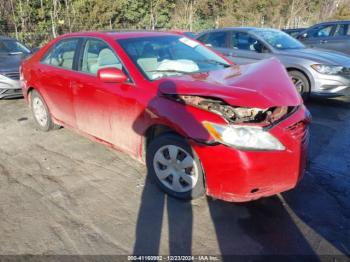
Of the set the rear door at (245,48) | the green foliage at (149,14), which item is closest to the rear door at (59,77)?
the rear door at (245,48)

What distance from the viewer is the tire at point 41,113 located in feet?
16.7

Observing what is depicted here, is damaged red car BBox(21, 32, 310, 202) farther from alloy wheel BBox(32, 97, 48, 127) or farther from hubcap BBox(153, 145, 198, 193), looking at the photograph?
alloy wheel BBox(32, 97, 48, 127)

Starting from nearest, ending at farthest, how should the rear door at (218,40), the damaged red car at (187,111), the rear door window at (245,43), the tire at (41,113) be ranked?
the damaged red car at (187,111), the tire at (41,113), the rear door window at (245,43), the rear door at (218,40)

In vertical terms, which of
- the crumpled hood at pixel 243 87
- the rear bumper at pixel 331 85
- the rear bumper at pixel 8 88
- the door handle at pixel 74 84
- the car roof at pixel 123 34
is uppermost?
the car roof at pixel 123 34

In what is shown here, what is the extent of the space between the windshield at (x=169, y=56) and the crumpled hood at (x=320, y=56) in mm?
3124

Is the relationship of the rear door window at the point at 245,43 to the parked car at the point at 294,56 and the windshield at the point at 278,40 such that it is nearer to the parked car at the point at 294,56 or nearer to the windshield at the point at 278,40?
the parked car at the point at 294,56

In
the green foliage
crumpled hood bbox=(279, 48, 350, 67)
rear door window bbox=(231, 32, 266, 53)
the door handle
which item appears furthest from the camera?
the green foliage

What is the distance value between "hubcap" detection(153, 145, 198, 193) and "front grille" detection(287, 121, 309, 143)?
2.88 ft

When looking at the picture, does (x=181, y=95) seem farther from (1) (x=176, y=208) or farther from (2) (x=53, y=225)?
(2) (x=53, y=225)

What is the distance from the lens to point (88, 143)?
4.80 m

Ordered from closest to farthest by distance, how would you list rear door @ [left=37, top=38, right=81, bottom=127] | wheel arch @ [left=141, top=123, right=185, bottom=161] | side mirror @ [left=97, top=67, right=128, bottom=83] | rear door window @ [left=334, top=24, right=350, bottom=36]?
wheel arch @ [left=141, top=123, right=185, bottom=161], side mirror @ [left=97, top=67, right=128, bottom=83], rear door @ [left=37, top=38, right=81, bottom=127], rear door window @ [left=334, top=24, right=350, bottom=36]

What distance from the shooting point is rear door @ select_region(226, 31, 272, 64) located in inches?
284

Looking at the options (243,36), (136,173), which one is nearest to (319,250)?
(136,173)

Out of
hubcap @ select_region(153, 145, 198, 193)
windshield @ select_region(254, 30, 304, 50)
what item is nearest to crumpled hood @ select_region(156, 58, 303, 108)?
hubcap @ select_region(153, 145, 198, 193)
